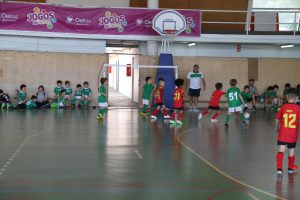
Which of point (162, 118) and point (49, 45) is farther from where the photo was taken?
point (49, 45)

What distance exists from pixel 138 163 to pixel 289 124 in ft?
10.3

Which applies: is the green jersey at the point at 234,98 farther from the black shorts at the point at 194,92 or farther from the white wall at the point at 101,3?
the white wall at the point at 101,3

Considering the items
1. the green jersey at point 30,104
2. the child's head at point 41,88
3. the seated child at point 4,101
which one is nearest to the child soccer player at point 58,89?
the child's head at point 41,88

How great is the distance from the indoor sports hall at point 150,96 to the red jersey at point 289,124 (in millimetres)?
21

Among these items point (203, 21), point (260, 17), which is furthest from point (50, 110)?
point (260, 17)

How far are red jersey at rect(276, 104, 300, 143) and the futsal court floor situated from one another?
0.72 meters

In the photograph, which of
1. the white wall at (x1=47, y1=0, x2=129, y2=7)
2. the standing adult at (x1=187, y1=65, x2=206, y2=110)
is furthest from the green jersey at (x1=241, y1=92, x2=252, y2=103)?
the white wall at (x1=47, y1=0, x2=129, y2=7)

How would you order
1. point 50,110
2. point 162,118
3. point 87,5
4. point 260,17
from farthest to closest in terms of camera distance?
point 260,17 < point 87,5 < point 50,110 < point 162,118

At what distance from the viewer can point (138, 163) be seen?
1031cm

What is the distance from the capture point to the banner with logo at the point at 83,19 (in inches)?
960

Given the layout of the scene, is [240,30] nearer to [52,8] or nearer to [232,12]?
[232,12]

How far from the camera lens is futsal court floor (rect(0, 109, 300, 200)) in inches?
312

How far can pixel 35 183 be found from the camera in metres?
8.33

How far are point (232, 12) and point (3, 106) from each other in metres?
14.0
